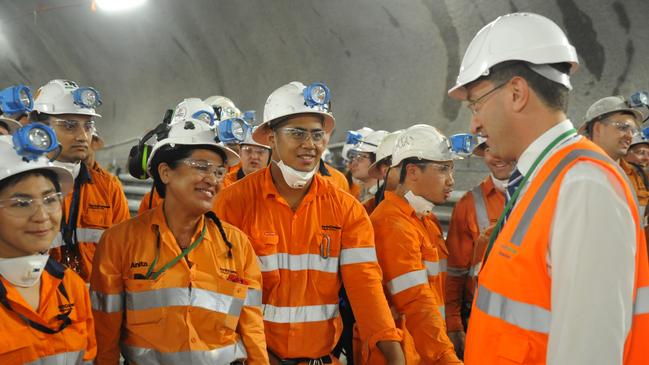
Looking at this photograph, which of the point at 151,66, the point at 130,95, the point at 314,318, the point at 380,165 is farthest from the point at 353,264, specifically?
the point at 130,95

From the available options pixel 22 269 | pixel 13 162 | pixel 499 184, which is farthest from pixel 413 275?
pixel 13 162

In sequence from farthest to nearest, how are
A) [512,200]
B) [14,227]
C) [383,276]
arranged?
1. [383,276]
2. [14,227]
3. [512,200]

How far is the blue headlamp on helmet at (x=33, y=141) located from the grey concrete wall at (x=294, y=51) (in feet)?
17.5

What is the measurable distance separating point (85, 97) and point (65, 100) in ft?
0.57

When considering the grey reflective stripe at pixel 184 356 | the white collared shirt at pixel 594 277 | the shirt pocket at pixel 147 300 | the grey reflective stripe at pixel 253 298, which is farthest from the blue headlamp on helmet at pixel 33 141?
the white collared shirt at pixel 594 277

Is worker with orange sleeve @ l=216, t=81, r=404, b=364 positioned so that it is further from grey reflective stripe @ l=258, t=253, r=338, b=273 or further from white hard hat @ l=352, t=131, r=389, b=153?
white hard hat @ l=352, t=131, r=389, b=153

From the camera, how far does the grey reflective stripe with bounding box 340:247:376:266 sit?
3068mm

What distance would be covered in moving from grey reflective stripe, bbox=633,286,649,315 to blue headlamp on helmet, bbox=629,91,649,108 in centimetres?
463

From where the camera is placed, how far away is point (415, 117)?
25.1ft

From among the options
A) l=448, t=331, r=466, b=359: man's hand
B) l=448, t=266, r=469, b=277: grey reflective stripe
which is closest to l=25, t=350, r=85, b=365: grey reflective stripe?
l=448, t=331, r=466, b=359: man's hand

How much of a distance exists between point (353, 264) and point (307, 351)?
51cm

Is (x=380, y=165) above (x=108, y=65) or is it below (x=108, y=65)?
below

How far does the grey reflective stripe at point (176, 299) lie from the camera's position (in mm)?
2568

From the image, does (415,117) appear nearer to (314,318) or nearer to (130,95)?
(314,318)
